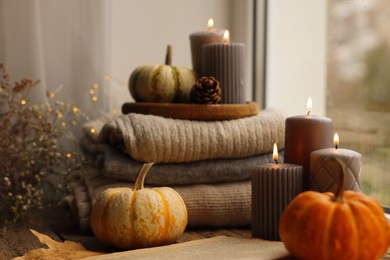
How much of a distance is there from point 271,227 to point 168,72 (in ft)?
1.38

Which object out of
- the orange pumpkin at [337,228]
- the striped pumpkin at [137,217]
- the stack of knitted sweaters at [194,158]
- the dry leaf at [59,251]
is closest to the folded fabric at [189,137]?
the stack of knitted sweaters at [194,158]

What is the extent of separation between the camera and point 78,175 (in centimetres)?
137

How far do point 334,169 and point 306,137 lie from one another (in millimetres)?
103

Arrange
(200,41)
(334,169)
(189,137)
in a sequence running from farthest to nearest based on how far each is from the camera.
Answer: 1. (200,41)
2. (189,137)
3. (334,169)

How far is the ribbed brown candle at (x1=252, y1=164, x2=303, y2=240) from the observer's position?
3.28 feet

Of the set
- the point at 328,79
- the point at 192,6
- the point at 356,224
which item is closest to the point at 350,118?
the point at 328,79

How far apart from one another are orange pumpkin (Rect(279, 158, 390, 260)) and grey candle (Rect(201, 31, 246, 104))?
1.47 feet

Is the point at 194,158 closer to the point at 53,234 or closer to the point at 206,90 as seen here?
the point at 206,90

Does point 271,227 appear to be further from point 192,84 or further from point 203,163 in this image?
point 192,84

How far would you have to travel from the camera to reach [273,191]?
3.29 ft

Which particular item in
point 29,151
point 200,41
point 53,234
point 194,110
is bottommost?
point 53,234

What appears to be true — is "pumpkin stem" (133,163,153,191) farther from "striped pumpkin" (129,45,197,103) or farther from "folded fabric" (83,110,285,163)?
"striped pumpkin" (129,45,197,103)

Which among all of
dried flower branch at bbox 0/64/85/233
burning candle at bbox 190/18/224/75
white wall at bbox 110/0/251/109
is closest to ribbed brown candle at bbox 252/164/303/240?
burning candle at bbox 190/18/224/75

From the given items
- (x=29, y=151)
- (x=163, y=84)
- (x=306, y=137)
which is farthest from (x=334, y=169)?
(x=29, y=151)
